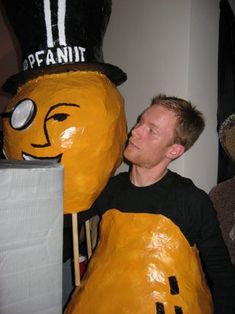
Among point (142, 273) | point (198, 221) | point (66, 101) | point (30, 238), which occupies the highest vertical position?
point (66, 101)

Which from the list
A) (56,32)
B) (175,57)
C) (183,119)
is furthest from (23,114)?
(175,57)

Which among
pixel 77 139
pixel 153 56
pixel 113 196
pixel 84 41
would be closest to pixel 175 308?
pixel 113 196

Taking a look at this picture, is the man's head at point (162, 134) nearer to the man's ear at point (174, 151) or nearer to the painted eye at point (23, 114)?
the man's ear at point (174, 151)

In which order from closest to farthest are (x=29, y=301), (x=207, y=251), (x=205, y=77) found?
(x=29, y=301) → (x=207, y=251) → (x=205, y=77)

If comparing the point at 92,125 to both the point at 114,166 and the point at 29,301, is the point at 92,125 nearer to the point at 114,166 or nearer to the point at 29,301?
the point at 114,166

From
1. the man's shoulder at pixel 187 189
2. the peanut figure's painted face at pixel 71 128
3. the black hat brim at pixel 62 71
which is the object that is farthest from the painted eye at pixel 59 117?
the man's shoulder at pixel 187 189

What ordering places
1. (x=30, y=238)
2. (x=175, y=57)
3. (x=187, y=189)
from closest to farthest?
(x=30, y=238) < (x=187, y=189) < (x=175, y=57)

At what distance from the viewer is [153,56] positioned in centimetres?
111

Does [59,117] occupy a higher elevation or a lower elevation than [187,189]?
higher

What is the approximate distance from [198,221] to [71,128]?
18.2 inches

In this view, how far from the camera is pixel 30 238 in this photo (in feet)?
1.37

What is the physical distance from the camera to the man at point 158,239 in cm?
73

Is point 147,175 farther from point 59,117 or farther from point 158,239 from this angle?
point 59,117

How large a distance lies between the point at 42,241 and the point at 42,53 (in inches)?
21.7
